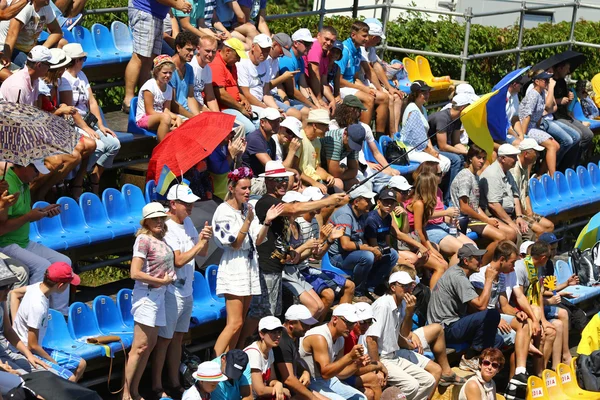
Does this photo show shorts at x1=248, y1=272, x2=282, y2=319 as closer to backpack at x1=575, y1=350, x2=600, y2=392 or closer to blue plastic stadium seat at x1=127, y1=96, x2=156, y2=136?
blue plastic stadium seat at x1=127, y1=96, x2=156, y2=136

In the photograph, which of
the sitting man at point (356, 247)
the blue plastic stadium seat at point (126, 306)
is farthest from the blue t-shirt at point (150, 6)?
the blue plastic stadium seat at point (126, 306)

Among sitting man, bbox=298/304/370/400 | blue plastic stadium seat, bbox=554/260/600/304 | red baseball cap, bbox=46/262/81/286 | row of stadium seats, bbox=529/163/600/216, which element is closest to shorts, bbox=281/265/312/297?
sitting man, bbox=298/304/370/400

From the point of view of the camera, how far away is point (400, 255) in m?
11.6

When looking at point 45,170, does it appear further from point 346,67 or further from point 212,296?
point 346,67

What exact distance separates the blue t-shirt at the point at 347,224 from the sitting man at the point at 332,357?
140cm

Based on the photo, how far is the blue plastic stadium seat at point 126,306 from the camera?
9516 millimetres

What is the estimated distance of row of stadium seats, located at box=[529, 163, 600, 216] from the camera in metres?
14.8

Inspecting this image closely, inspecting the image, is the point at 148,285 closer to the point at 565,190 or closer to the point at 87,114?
the point at 87,114

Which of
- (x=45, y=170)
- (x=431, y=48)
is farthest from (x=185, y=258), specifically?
(x=431, y=48)

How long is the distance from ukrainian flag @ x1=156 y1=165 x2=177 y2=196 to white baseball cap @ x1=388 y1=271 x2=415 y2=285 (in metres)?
2.03

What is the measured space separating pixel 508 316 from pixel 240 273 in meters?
3.44

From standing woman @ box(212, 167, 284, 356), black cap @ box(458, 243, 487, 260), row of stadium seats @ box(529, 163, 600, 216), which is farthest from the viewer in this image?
row of stadium seats @ box(529, 163, 600, 216)

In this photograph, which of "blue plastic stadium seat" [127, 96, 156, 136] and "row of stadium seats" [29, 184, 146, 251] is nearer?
"row of stadium seats" [29, 184, 146, 251]

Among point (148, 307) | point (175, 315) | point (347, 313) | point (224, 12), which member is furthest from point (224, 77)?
point (148, 307)
